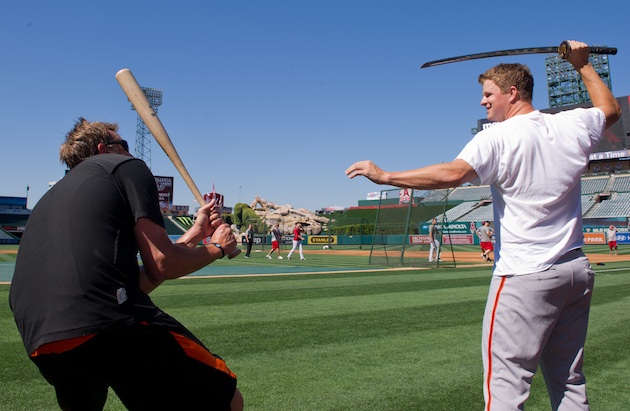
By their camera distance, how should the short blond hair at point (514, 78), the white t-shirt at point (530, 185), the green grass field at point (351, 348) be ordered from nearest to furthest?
1. the white t-shirt at point (530, 185)
2. the short blond hair at point (514, 78)
3. the green grass field at point (351, 348)

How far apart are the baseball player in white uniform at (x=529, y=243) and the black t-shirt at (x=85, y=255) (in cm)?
113

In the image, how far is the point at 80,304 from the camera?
2.14 meters

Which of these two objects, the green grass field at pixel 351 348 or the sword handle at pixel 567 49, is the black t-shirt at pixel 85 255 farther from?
the sword handle at pixel 567 49

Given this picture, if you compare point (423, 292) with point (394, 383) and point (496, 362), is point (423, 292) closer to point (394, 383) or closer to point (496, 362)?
point (394, 383)

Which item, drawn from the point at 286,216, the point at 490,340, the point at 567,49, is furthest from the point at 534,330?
the point at 286,216

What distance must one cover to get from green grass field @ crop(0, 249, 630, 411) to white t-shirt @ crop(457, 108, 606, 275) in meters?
1.90

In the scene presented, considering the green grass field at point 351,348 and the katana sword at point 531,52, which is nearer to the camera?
the katana sword at point 531,52

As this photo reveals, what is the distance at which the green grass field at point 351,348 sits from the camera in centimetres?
440

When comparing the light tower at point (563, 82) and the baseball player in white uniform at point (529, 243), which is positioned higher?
the light tower at point (563, 82)

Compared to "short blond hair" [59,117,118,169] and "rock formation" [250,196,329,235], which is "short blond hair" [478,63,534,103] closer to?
"short blond hair" [59,117,118,169]

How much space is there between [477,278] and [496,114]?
42.2 ft

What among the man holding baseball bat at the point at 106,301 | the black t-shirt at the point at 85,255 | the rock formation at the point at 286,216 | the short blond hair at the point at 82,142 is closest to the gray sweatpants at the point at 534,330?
the man holding baseball bat at the point at 106,301

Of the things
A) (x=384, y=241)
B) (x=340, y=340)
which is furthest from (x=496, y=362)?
(x=384, y=241)

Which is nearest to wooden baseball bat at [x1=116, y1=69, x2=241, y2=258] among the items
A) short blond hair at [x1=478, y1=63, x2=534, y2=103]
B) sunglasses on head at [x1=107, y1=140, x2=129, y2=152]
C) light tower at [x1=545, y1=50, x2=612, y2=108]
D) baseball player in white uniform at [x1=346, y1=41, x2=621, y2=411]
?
sunglasses on head at [x1=107, y1=140, x2=129, y2=152]
